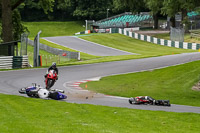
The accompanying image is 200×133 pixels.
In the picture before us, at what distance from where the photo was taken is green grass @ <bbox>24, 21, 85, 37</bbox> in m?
96.4

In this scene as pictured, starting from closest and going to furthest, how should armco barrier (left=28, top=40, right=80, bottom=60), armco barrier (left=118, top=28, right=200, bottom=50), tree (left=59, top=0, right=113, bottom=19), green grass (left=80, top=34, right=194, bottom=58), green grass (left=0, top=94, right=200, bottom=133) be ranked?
green grass (left=0, top=94, right=200, bottom=133)
armco barrier (left=28, top=40, right=80, bottom=60)
armco barrier (left=118, top=28, right=200, bottom=50)
green grass (left=80, top=34, right=194, bottom=58)
tree (left=59, top=0, right=113, bottom=19)

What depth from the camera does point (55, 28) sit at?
99.4 metres

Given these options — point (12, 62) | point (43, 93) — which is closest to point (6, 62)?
point (12, 62)

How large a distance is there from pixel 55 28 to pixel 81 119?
8895 cm

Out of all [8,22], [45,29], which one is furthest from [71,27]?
[8,22]

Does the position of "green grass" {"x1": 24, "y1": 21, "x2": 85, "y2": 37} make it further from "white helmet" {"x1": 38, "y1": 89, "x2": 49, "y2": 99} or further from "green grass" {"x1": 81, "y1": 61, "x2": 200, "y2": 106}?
"white helmet" {"x1": 38, "y1": 89, "x2": 49, "y2": 99}

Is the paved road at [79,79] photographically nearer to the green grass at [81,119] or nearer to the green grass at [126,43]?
the green grass at [81,119]

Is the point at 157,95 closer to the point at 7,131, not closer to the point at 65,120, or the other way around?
the point at 65,120

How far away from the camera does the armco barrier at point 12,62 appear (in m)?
32.0

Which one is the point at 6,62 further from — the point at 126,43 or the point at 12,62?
the point at 126,43

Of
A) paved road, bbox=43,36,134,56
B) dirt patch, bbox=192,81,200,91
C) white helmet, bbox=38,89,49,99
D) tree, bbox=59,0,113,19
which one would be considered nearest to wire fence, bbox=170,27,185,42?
paved road, bbox=43,36,134,56

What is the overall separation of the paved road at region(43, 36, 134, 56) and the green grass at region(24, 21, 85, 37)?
88.0 feet

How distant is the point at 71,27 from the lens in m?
101

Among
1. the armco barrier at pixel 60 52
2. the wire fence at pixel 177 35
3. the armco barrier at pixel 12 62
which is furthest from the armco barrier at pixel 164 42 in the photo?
the armco barrier at pixel 12 62
